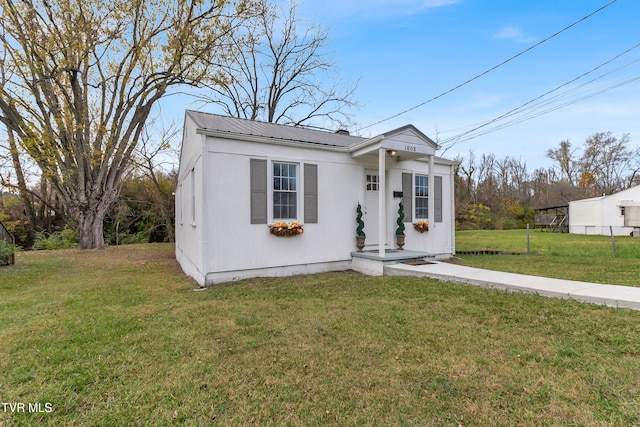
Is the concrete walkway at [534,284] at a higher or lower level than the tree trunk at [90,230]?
lower

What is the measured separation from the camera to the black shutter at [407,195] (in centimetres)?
801

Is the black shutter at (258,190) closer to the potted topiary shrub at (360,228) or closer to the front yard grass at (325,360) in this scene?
the front yard grass at (325,360)

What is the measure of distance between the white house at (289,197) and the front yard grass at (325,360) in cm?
153

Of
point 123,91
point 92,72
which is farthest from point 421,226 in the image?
point 92,72

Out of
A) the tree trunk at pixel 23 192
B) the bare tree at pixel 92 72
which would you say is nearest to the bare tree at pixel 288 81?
the bare tree at pixel 92 72

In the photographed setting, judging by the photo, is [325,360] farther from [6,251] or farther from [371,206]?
[6,251]

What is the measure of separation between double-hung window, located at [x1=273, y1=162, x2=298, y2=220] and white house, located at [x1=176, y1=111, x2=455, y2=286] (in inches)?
0.8

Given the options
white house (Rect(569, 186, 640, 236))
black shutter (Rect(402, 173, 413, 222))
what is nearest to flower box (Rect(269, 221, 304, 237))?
black shutter (Rect(402, 173, 413, 222))

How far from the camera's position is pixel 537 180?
29719 mm

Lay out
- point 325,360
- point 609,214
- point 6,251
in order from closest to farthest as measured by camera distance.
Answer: point 325,360, point 6,251, point 609,214

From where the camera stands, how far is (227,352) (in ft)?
9.29

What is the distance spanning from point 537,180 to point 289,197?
32.2m

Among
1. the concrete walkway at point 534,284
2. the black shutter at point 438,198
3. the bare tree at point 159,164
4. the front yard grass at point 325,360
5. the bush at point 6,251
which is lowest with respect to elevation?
the front yard grass at point 325,360

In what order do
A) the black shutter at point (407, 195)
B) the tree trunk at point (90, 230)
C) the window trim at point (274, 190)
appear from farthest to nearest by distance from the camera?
the tree trunk at point (90, 230) → the black shutter at point (407, 195) → the window trim at point (274, 190)
